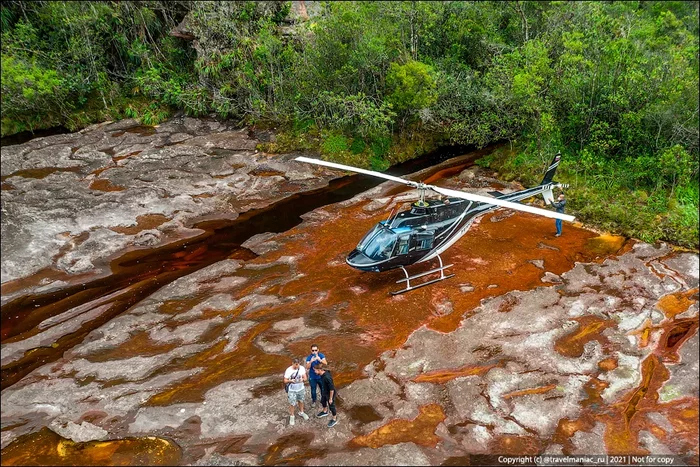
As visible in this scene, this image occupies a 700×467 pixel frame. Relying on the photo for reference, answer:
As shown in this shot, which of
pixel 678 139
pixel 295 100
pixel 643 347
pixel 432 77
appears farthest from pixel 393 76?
pixel 643 347

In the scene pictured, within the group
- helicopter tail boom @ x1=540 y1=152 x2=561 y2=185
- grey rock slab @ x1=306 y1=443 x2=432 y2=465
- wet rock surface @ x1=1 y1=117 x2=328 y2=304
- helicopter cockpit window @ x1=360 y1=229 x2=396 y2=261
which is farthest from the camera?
wet rock surface @ x1=1 y1=117 x2=328 y2=304

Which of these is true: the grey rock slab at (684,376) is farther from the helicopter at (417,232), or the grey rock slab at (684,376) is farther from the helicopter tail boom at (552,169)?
the helicopter tail boom at (552,169)

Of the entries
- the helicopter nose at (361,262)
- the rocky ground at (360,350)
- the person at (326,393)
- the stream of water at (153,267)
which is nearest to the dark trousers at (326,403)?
the person at (326,393)

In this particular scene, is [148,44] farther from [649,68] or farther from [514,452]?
[514,452]

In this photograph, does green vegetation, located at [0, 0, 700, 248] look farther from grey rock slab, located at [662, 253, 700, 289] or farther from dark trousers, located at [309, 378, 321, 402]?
dark trousers, located at [309, 378, 321, 402]

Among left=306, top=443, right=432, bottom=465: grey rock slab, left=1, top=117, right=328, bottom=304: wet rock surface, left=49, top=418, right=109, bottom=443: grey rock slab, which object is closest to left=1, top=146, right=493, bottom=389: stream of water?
left=1, top=117, right=328, bottom=304: wet rock surface

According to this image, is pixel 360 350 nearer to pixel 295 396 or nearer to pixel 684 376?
pixel 295 396

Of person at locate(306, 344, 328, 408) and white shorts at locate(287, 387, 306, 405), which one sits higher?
person at locate(306, 344, 328, 408)
